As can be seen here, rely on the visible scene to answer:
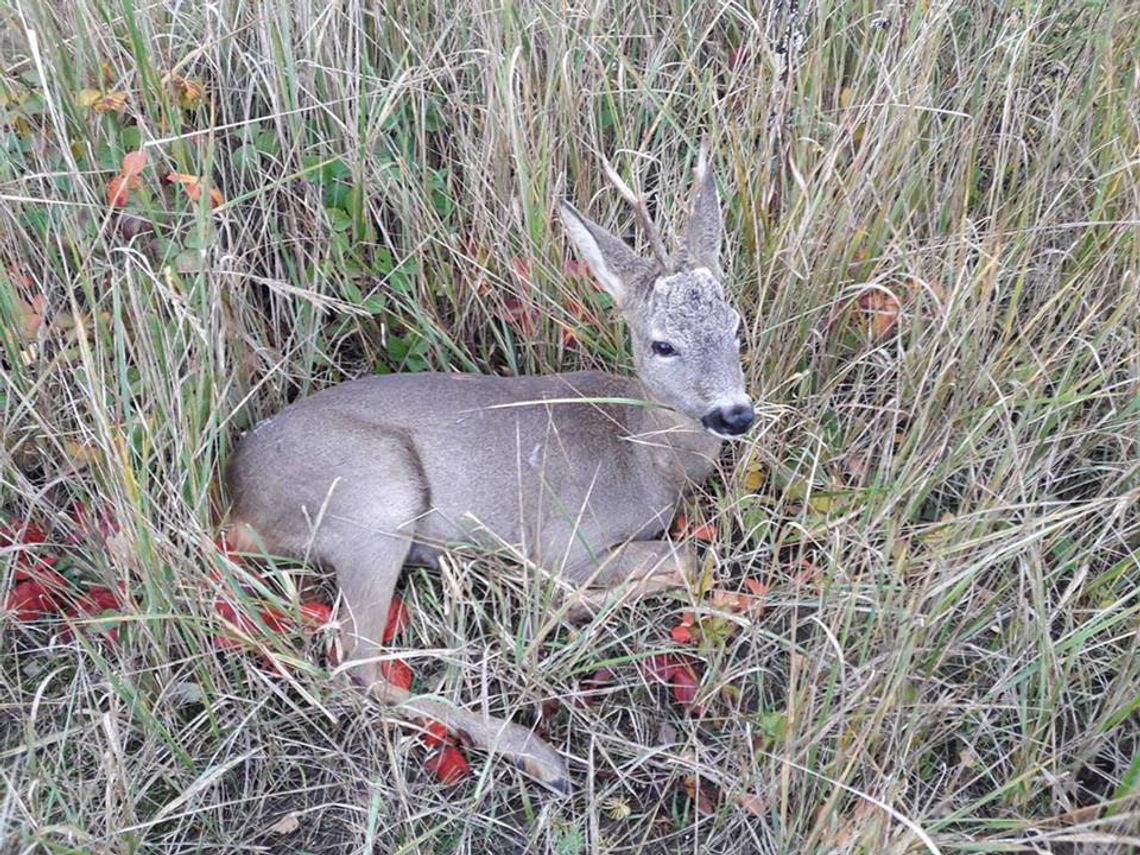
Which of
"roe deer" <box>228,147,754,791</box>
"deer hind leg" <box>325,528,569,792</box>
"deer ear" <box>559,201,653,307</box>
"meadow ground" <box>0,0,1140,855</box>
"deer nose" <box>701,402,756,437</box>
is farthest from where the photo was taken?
"deer ear" <box>559,201,653,307</box>

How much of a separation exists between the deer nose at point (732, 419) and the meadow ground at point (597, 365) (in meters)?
0.22

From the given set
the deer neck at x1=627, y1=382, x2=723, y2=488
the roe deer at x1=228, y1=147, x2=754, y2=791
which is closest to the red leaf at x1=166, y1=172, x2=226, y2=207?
the roe deer at x1=228, y1=147, x2=754, y2=791

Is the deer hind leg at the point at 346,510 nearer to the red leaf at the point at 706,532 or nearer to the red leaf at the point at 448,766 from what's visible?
the red leaf at the point at 448,766

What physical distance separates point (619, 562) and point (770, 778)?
92cm

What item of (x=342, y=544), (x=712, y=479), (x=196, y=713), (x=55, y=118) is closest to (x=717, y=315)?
(x=712, y=479)

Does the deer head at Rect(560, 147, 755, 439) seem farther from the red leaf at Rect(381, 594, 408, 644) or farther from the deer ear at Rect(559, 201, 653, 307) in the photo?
the red leaf at Rect(381, 594, 408, 644)

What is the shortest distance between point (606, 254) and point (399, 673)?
1209 millimetres

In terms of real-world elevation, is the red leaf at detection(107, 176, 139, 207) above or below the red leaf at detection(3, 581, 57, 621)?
above

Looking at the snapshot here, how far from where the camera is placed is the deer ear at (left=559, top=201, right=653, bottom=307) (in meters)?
3.27

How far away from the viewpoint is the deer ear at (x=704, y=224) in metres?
3.23

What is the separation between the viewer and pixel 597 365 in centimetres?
383

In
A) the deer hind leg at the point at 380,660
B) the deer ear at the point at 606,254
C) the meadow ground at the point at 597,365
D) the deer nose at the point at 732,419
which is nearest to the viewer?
the meadow ground at the point at 597,365

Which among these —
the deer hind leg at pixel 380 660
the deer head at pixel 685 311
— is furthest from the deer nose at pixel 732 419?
the deer hind leg at pixel 380 660

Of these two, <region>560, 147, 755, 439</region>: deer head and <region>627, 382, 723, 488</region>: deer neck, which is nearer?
<region>560, 147, 755, 439</region>: deer head
